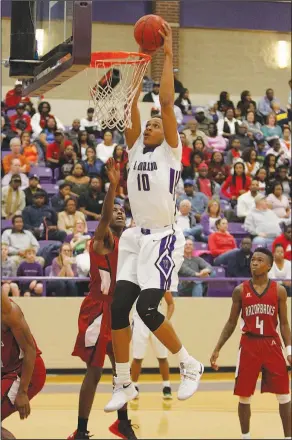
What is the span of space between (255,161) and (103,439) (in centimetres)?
956

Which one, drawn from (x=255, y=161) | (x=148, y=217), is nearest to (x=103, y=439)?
(x=148, y=217)

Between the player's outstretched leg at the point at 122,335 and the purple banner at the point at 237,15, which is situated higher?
the purple banner at the point at 237,15

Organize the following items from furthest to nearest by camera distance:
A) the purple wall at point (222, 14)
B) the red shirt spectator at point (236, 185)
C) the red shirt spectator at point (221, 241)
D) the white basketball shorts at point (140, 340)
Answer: the purple wall at point (222, 14)
the red shirt spectator at point (236, 185)
the red shirt spectator at point (221, 241)
the white basketball shorts at point (140, 340)

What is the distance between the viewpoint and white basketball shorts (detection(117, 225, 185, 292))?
7.40m

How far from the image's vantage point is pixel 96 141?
18250 millimetres

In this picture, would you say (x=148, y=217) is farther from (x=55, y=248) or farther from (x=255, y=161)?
(x=255, y=161)

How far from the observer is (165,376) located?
1251 centimetres

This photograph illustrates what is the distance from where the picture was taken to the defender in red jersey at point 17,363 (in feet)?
22.2

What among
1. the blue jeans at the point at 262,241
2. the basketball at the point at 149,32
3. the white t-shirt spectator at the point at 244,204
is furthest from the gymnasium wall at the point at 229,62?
the basketball at the point at 149,32

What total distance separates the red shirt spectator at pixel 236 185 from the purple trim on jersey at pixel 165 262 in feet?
32.8

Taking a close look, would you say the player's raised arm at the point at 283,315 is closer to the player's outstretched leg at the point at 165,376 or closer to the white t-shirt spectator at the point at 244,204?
the player's outstretched leg at the point at 165,376

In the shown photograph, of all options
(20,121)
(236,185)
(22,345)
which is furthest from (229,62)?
(22,345)

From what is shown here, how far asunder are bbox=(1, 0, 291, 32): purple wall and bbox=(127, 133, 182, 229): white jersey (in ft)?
52.2

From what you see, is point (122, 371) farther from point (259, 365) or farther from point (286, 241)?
point (286, 241)
